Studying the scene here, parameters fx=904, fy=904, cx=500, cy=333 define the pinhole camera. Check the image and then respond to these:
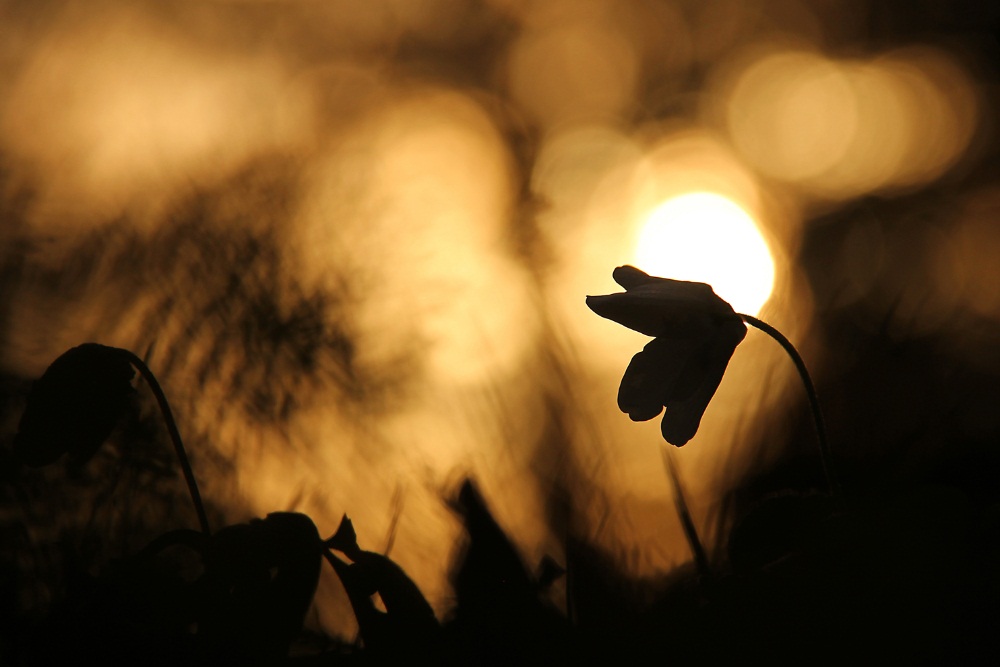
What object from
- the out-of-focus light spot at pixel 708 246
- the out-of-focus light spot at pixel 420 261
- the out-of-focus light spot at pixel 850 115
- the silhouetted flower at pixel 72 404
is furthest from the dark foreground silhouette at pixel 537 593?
the out-of-focus light spot at pixel 850 115

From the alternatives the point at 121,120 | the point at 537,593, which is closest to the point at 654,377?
the point at 537,593

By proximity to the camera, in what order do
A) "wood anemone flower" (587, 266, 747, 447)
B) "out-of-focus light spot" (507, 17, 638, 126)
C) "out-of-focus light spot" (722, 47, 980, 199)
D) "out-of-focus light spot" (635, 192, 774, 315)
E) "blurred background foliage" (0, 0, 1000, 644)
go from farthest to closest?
"out-of-focus light spot" (507, 17, 638, 126)
"out-of-focus light spot" (722, 47, 980, 199)
"out-of-focus light spot" (635, 192, 774, 315)
"blurred background foliage" (0, 0, 1000, 644)
"wood anemone flower" (587, 266, 747, 447)

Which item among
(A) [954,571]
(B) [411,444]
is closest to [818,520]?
(A) [954,571]

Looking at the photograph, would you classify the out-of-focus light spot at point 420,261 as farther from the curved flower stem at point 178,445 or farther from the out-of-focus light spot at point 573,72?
the out-of-focus light spot at point 573,72

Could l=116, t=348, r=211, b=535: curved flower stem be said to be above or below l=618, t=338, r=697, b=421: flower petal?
above

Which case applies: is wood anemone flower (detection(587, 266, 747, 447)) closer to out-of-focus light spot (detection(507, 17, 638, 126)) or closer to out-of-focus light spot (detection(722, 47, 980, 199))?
out-of-focus light spot (detection(722, 47, 980, 199))

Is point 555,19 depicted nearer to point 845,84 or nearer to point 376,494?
point 845,84

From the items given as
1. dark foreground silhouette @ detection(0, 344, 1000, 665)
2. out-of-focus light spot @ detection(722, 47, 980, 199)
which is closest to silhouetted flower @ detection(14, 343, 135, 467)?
dark foreground silhouette @ detection(0, 344, 1000, 665)
